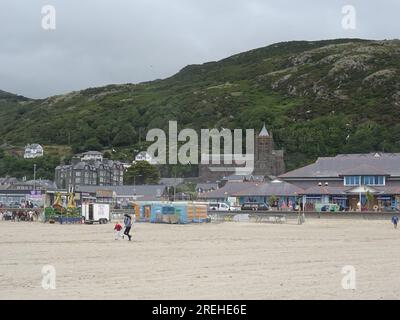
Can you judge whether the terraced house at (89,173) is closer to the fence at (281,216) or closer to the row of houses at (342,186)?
the row of houses at (342,186)

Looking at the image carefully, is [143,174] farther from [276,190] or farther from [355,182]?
[355,182]

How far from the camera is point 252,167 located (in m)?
141

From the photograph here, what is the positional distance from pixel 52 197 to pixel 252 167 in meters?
81.9

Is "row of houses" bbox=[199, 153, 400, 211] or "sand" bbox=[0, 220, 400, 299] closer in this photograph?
"sand" bbox=[0, 220, 400, 299]

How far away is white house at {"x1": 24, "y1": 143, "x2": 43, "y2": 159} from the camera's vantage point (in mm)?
168375

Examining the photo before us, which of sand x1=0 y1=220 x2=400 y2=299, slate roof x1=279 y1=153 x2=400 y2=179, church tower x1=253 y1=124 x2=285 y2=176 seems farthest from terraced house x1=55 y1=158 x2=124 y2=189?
sand x1=0 y1=220 x2=400 y2=299

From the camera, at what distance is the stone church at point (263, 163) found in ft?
443

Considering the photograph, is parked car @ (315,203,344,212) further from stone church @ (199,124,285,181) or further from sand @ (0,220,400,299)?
stone church @ (199,124,285,181)

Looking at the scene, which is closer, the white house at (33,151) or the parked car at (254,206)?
the parked car at (254,206)

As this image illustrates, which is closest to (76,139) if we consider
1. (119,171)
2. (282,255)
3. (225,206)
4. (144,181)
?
(119,171)

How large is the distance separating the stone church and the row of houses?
52.6m

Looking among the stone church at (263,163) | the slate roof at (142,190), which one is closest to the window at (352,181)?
the slate roof at (142,190)

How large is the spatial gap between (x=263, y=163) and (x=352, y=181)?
2442 inches
